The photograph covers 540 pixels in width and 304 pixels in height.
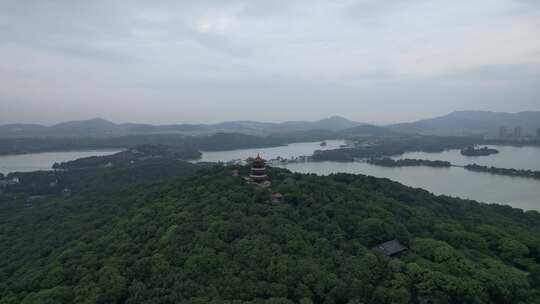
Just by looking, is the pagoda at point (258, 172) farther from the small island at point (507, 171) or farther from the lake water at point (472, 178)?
the small island at point (507, 171)

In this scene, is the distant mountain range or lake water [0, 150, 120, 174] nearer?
lake water [0, 150, 120, 174]

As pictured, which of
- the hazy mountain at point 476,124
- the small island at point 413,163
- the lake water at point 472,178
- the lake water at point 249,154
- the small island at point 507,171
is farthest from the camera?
the hazy mountain at point 476,124

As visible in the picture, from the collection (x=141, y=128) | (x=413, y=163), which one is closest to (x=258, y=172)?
(x=413, y=163)

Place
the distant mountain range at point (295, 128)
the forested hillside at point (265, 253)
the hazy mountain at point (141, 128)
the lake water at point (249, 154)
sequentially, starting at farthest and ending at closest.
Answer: the hazy mountain at point (141, 128) → the distant mountain range at point (295, 128) → the lake water at point (249, 154) → the forested hillside at point (265, 253)

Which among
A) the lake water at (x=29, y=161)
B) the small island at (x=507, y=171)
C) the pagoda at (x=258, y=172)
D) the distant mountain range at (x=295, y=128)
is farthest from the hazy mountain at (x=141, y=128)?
the pagoda at (x=258, y=172)

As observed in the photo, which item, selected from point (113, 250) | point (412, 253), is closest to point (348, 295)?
point (412, 253)

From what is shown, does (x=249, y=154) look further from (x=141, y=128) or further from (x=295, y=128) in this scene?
(x=141, y=128)

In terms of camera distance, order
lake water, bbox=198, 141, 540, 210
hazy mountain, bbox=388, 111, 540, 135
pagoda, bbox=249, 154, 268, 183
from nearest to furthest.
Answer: pagoda, bbox=249, 154, 268, 183
lake water, bbox=198, 141, 540, 210
hazy mountain, bbox=388, 111, 540, 135

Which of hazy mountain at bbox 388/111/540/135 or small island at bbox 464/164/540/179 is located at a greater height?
hazy mountain at bbox 388/111/540/135

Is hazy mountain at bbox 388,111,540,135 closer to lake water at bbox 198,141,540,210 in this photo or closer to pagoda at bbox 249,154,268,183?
lake water at bbox 198,141,540,210

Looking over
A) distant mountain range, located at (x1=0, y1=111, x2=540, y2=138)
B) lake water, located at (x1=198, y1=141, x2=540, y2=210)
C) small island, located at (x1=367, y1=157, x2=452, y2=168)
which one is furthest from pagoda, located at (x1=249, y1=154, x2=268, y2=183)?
distant mountain range, located at (x1=0, y1=111, x2=540, y2=138)
